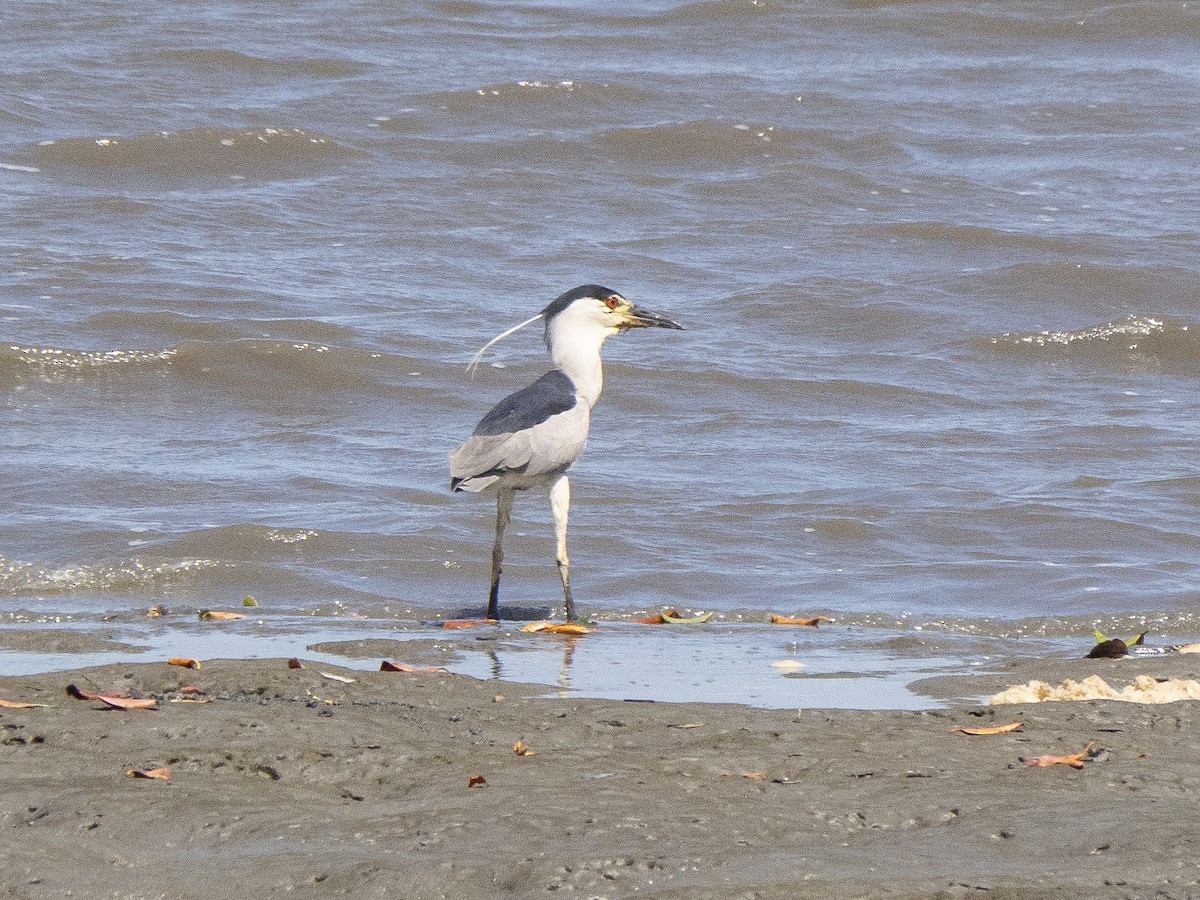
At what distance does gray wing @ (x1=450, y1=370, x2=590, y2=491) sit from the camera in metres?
7.32

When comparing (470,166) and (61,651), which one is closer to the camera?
(61,651)

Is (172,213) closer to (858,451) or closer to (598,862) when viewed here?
(858,451)

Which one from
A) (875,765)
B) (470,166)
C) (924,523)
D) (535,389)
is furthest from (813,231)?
(875,765)

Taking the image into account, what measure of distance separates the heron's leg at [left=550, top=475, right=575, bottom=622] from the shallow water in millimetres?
360

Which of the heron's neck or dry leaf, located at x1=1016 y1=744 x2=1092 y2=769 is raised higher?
the heron's neck

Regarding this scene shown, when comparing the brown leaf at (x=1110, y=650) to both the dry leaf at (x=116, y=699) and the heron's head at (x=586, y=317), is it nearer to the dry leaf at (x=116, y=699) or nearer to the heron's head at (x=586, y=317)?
the heron's head at (x=586, y=317)

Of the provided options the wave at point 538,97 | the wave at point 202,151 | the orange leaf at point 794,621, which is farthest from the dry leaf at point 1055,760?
the wave at point 538,97

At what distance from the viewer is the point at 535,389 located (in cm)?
775

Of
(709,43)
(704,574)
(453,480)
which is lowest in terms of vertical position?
(704,574)

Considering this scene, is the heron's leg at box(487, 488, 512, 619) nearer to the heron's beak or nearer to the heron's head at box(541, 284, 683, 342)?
the heron's head at box(541, 284, 683, 342)

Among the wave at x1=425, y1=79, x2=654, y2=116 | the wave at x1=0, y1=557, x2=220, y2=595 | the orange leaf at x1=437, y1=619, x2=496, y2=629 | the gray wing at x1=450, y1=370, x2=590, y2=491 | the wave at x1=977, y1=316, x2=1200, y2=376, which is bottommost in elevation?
the wave at x1=0, y1=557, x2=220, y2=595

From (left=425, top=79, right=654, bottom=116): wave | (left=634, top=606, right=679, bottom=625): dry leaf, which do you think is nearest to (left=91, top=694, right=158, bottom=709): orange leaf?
(left=634, top=606, right=679, bottom=625): dry leaf

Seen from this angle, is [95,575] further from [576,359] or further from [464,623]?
[576,359]

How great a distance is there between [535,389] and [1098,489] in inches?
134
